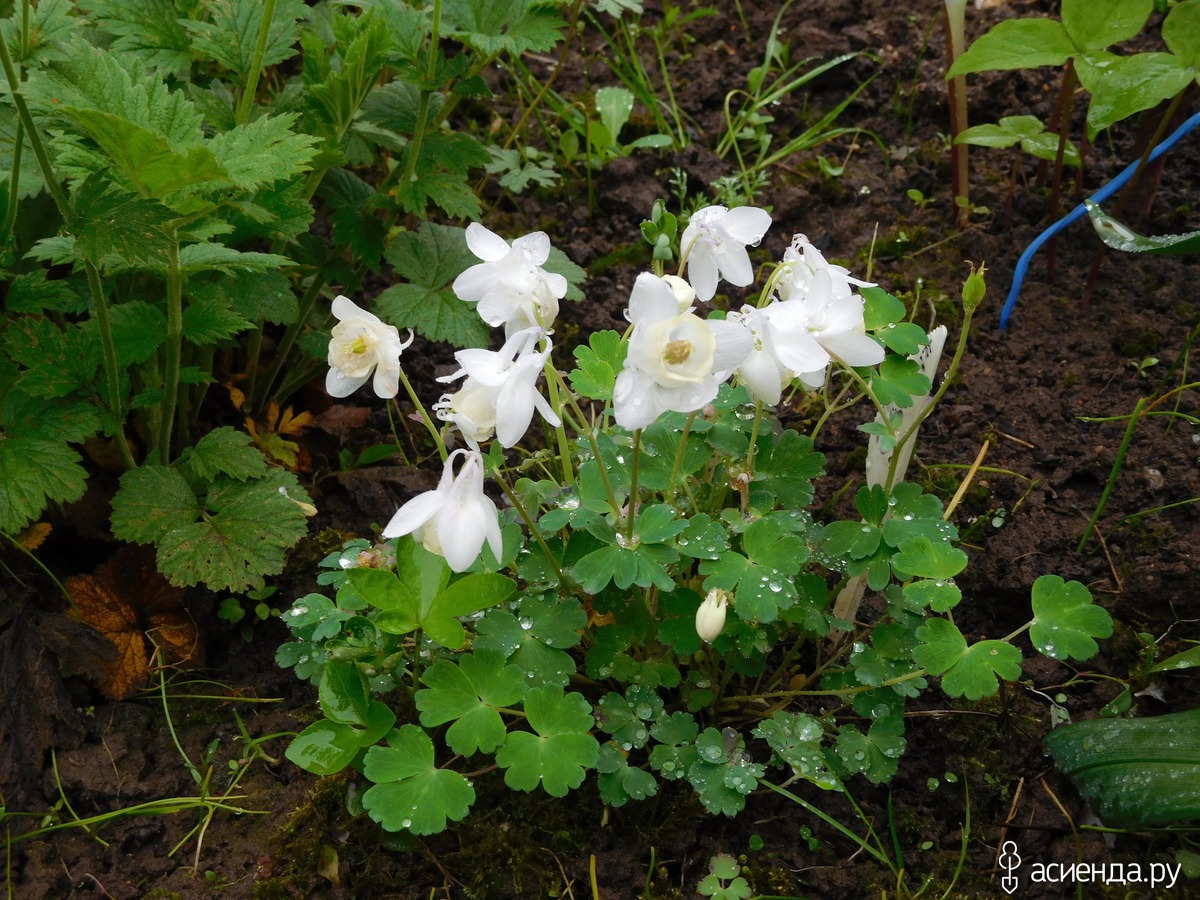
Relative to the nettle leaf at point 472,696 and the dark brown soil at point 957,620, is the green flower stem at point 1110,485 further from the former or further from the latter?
the nettle leaf at point 472,696

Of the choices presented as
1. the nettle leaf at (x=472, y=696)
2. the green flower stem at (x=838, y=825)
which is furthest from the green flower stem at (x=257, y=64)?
the green flower stem at (x=838, y=825)

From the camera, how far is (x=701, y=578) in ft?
5.51

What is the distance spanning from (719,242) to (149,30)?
1244 mm

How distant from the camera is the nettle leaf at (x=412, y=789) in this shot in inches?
52.9

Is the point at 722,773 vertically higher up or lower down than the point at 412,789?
lower down

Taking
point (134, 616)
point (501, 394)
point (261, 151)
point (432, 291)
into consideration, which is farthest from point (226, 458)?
point (501, 394)

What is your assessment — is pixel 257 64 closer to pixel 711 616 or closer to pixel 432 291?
pixel 432 291

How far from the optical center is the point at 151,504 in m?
1.78

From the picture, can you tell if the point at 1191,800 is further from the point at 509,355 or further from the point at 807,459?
the point at 509,355

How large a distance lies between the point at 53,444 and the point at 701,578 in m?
1.11

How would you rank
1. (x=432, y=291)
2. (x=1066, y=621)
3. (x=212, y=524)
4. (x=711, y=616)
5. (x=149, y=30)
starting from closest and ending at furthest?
(x=711, y=616) < (x=1066, y=621) < (x=212, y=524) < (x=149, y=30) < (x=432, y=291)

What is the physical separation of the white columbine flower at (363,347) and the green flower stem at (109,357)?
17.7 inches

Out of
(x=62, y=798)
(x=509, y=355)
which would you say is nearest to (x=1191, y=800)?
(x=509, y=355)

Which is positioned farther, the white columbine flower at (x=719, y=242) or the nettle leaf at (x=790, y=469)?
the nettle leaf at (x=790, y=469)
